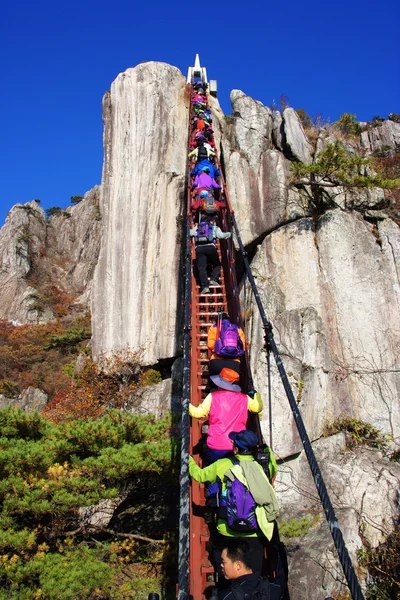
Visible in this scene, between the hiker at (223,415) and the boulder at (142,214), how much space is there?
1018 cm

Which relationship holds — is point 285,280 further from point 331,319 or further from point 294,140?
point 294,140

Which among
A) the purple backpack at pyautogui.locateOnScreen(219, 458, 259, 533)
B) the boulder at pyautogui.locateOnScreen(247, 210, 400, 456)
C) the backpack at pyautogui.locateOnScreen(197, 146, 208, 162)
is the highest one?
the backpack at pyautogui.locateOnScreen(197, 146, 208, 162)

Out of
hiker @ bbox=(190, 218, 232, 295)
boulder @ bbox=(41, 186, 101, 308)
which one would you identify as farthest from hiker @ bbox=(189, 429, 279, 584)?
boulder @ bbox=(41, 186, 101, 308)

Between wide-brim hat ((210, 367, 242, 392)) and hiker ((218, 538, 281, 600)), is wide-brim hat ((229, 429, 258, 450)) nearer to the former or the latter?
hiker ((218, 538, 281, 600))

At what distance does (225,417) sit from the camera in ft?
14.1

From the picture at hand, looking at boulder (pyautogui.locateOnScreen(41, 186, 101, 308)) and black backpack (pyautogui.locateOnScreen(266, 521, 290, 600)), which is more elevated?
boulder (pyautogui.locateOnScreen(41, 186, 101, 308))

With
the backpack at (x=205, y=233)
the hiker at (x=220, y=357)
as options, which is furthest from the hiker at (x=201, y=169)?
the hiker at (x=220, y=357)

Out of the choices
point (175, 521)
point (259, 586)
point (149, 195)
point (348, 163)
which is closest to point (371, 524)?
point (175, 521)

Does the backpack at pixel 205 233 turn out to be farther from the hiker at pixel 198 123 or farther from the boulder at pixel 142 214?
the hiker at pixel 198 123

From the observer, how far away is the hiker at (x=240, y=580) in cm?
261

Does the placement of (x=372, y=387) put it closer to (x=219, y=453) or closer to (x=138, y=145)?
(x=219, y=453)

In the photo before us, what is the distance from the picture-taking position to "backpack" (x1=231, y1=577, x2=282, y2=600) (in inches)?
101

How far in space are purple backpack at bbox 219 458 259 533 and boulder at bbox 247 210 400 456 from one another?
25.3 feet

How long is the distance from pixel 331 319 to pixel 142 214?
26.2ft
